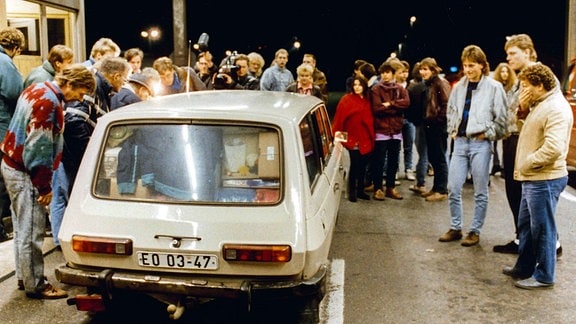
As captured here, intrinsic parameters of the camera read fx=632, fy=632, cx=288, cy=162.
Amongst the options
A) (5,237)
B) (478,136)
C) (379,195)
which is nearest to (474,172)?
(478,136)

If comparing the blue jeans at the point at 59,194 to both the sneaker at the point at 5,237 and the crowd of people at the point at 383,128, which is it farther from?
Result: the sneaker at the point at 5,237

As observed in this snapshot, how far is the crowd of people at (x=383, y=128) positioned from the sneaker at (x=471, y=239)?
1 cm

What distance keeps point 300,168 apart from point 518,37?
302cm

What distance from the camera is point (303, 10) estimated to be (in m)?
43.8

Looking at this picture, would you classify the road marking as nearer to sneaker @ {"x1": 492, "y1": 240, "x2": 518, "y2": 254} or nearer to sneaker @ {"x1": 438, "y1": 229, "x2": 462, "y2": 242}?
sneaker @ {"x1": 438, "y1": 229, "x2": 462, "y2": 242}

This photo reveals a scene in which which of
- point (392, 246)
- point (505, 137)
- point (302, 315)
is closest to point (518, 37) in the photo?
point (505, 137)

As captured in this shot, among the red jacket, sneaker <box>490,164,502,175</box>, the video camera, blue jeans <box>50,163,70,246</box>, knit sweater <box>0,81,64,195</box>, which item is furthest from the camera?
sneaker <box>490,164,502,175</box>

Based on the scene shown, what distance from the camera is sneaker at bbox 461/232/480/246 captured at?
249 inches

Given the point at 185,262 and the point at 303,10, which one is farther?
the point at 303,10

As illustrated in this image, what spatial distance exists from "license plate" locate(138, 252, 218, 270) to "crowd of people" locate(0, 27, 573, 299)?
122 cm

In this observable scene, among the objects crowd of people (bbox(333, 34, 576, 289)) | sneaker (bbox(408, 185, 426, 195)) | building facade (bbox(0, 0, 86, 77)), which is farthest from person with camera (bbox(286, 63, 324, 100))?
building facade (bbox(0, 0, 86, 77))

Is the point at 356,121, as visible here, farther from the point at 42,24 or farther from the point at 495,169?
the point at 42,24

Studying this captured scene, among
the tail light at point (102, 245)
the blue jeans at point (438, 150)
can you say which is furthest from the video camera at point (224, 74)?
the tail light at point (102, 245)

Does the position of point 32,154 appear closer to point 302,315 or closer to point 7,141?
point 7,141
